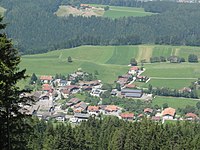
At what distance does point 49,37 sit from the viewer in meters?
142

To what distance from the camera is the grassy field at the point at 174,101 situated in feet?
240

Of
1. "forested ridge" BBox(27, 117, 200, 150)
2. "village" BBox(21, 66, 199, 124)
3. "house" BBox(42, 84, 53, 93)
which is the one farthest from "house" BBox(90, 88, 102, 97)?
"forested ridge" BBox(27, 117, 200, 150)

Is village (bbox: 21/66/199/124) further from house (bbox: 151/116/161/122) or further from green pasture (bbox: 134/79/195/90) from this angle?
green pasture (bbox: 134/79/195/90)

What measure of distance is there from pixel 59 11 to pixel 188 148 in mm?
135513

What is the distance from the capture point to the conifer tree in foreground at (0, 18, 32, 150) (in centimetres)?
1090

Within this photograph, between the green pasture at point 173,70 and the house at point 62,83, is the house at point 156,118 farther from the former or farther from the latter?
the house at point 62,83

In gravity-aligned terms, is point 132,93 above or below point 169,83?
below

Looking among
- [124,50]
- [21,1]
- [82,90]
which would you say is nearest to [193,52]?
[124,50]

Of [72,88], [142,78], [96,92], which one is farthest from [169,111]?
[142,78]

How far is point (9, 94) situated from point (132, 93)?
225 ft

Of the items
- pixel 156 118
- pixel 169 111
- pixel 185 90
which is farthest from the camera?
pixel 185 90

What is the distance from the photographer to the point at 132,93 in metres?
79.4

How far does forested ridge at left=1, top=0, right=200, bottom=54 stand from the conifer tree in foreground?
114 m

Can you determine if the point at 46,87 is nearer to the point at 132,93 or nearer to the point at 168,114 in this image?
the point at 132,93
